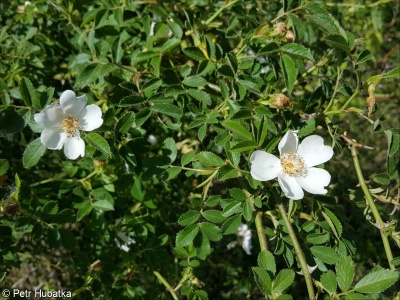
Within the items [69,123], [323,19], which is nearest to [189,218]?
[69,123]

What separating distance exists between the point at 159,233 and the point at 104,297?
0.28 meters

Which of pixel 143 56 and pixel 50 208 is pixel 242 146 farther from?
pixel 50 208

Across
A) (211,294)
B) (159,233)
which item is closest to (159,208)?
(159,233)

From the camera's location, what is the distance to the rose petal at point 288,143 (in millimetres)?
1105

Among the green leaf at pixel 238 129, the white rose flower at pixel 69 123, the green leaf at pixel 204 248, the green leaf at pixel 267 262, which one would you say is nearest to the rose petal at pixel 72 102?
the white rose flower at pixel 69 123

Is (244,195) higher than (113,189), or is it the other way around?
(244,195)

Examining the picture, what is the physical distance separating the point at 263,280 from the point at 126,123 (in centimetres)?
53

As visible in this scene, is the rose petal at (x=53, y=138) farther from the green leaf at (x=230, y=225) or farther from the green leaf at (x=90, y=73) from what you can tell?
the green leaf at (x=230, y=225)

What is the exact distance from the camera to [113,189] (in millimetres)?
1532

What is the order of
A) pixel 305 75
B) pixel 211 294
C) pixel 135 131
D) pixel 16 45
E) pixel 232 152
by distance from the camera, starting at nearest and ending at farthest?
pixel 232 152 → pixel 135 131 → pixel 305 75 → pixel 16 45 → pixel 211 294

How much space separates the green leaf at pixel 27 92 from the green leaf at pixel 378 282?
872 millimetres

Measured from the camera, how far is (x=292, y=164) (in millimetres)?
1167

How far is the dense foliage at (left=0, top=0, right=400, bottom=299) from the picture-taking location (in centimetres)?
117

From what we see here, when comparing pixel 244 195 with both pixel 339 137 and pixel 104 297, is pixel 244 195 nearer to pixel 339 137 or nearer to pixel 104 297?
pixel 339 137
